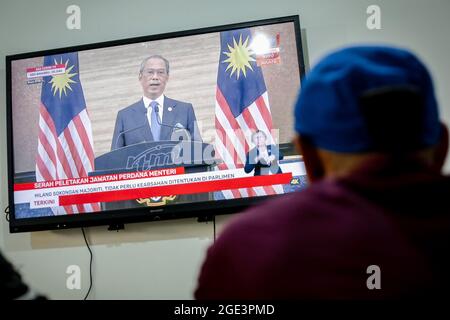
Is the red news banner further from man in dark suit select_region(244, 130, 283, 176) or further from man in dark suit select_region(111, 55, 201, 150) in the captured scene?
man in dark suit select_region(111, 55, 201, 150)

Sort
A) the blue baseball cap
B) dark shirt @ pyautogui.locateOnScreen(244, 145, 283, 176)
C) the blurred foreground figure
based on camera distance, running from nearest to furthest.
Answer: the blurred foreground figure, the blue baseball cap, dark shirt @ pyautogui.locateOnScreen(244, 145, 283, 176)

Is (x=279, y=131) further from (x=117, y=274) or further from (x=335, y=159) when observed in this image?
(x=335, y=159)

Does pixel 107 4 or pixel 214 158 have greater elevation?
pixel 107 4

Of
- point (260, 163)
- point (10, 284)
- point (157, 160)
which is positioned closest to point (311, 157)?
point (10, 284)

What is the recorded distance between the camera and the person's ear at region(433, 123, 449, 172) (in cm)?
72

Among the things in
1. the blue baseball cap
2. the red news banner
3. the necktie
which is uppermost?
the necktie

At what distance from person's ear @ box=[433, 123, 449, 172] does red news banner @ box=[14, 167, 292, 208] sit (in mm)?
1445

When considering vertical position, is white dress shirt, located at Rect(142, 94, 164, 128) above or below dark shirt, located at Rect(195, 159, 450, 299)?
above

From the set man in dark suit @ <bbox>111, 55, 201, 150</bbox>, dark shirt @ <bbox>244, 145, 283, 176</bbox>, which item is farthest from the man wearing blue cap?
man in dark suit @ <bbox>111, 55, 201, 150</bbox>

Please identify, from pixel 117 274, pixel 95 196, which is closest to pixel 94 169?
pixel 95 196

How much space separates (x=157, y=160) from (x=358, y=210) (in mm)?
1810

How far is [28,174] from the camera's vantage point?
2455mm
